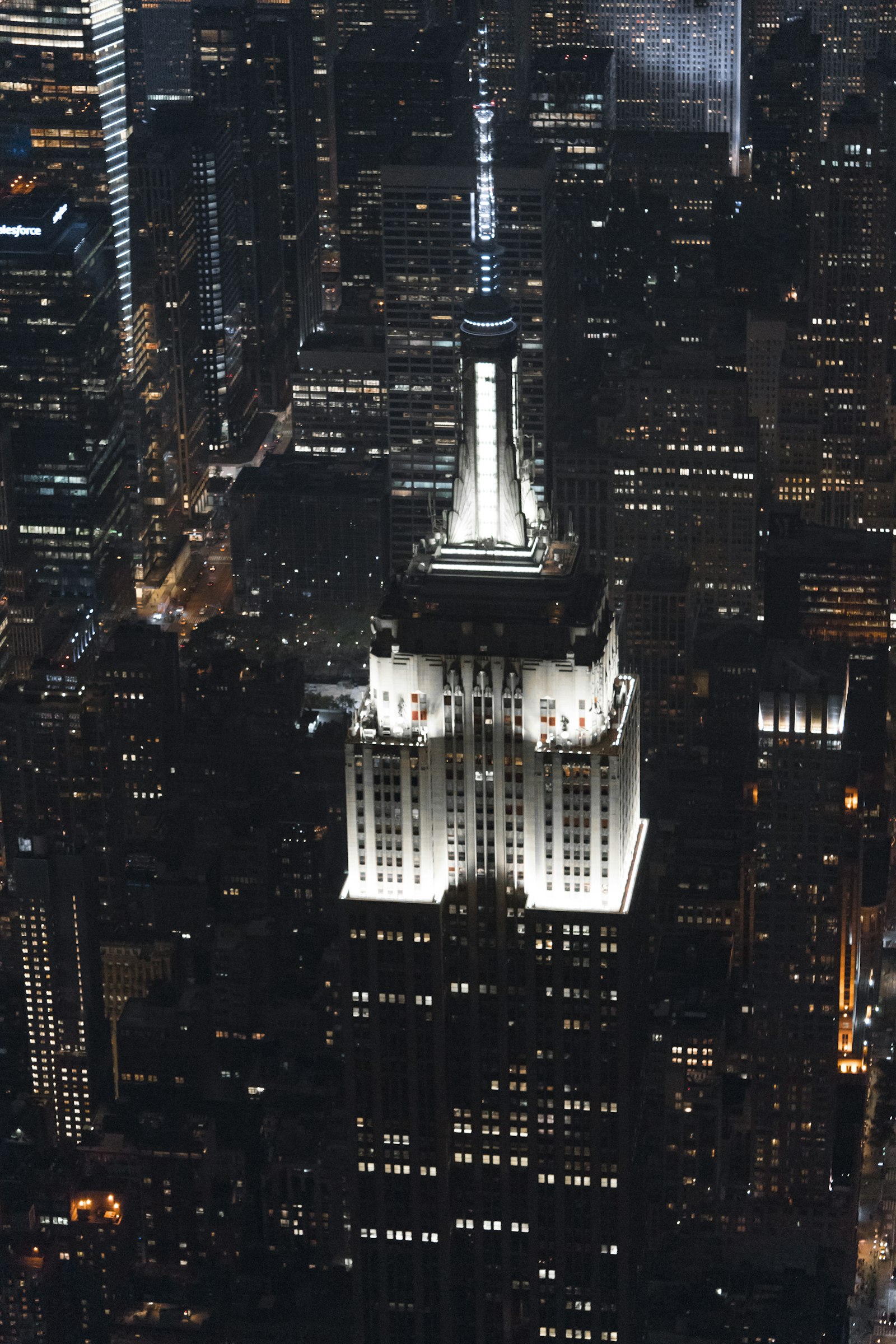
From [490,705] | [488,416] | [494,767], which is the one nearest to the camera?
[490,705]

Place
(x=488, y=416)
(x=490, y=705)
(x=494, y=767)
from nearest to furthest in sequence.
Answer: (x=490, y=705) → (x=494, y=767) → (x=488, y=416)

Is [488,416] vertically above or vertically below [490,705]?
above

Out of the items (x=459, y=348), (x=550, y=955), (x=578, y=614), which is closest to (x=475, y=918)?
(x=550, y=955)

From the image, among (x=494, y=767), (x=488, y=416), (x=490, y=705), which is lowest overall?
(x=494, y=767)

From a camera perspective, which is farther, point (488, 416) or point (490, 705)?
point (488, 416)

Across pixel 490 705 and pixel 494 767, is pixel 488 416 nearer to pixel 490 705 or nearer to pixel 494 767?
pixel 490 705

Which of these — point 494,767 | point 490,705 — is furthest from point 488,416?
point 494,767

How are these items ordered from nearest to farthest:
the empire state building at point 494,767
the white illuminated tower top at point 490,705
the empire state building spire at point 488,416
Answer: the white illuminated tower top at point 490,705 → the empire state building at point 494,767 → the empire state building spire at point 488,416
